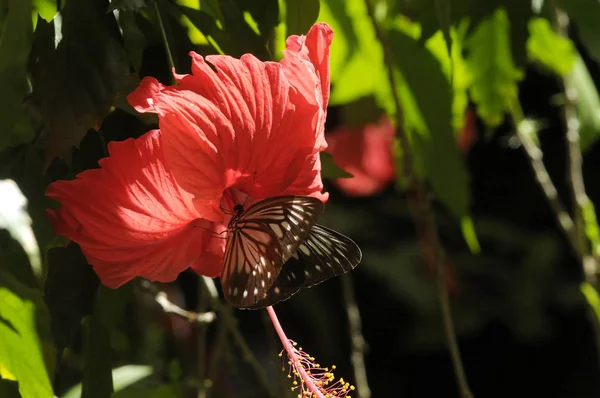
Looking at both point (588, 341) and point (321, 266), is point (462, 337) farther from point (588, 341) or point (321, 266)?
point (321, 266)

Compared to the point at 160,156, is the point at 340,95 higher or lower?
lower

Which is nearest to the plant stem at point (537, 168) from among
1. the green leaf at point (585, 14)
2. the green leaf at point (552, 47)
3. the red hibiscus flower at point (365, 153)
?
the green leaf at point (552, 47)

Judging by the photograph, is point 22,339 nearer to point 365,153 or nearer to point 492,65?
point 492,65

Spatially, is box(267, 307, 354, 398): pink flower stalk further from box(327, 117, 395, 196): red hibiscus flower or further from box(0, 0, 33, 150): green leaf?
box(327, 117, 395, 196): red hibiscus flower

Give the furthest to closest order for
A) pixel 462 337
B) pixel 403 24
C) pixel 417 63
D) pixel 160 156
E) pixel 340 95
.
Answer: pixel 462 337 < pixel 340 95 < pixel 403 24 < pixel 417 63 < pixel 160 156

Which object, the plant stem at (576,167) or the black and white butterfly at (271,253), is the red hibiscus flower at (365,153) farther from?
the black and white butterfly at (271,253)

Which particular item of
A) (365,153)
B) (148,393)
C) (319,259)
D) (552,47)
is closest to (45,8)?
(319,259)

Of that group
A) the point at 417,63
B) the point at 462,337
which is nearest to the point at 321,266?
the point at 417,63
